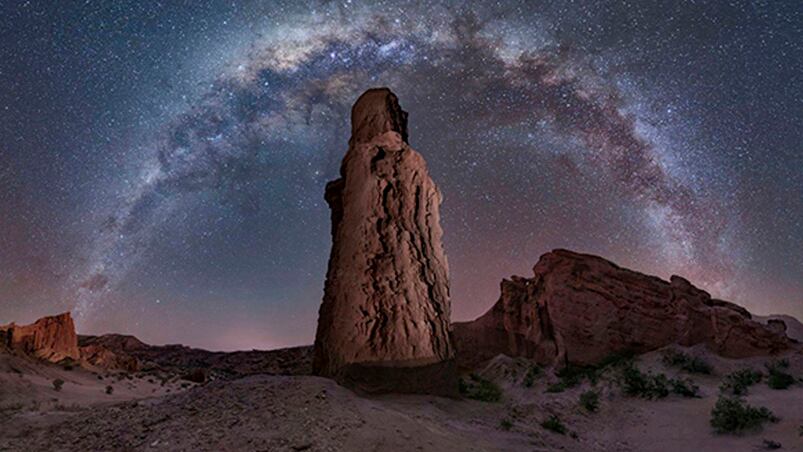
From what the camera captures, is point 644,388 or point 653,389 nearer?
point 653,389

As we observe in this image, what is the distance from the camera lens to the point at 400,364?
9.92m

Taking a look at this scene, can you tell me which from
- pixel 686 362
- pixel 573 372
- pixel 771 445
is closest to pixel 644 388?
pixel 771 445

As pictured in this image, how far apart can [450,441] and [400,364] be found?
4011 millimetres

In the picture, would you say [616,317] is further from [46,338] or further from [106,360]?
[46,338]

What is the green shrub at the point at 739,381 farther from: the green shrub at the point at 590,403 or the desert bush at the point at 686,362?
the green shrub at the point at 590,403

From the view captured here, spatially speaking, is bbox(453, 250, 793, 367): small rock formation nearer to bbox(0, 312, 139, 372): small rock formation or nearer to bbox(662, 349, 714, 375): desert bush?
bbox(662, 349, 714, 375): desert bush

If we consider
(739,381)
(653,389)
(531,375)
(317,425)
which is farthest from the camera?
(531,375)

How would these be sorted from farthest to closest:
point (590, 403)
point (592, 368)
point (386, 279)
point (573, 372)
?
point (573, 372) → point (592, 368) → point (590, 403) → point (386, 279)

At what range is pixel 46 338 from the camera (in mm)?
24594

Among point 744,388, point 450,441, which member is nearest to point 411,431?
point 450,441

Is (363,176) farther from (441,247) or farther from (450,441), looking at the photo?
(450,441)

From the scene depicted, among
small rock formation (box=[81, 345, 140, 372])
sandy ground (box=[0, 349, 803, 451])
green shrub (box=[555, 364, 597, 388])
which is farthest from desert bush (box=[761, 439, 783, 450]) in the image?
small rock formation (box=[81, 345, 140, 372])

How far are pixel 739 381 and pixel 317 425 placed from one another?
1964cm

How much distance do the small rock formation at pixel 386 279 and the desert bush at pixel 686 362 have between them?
16149mm
